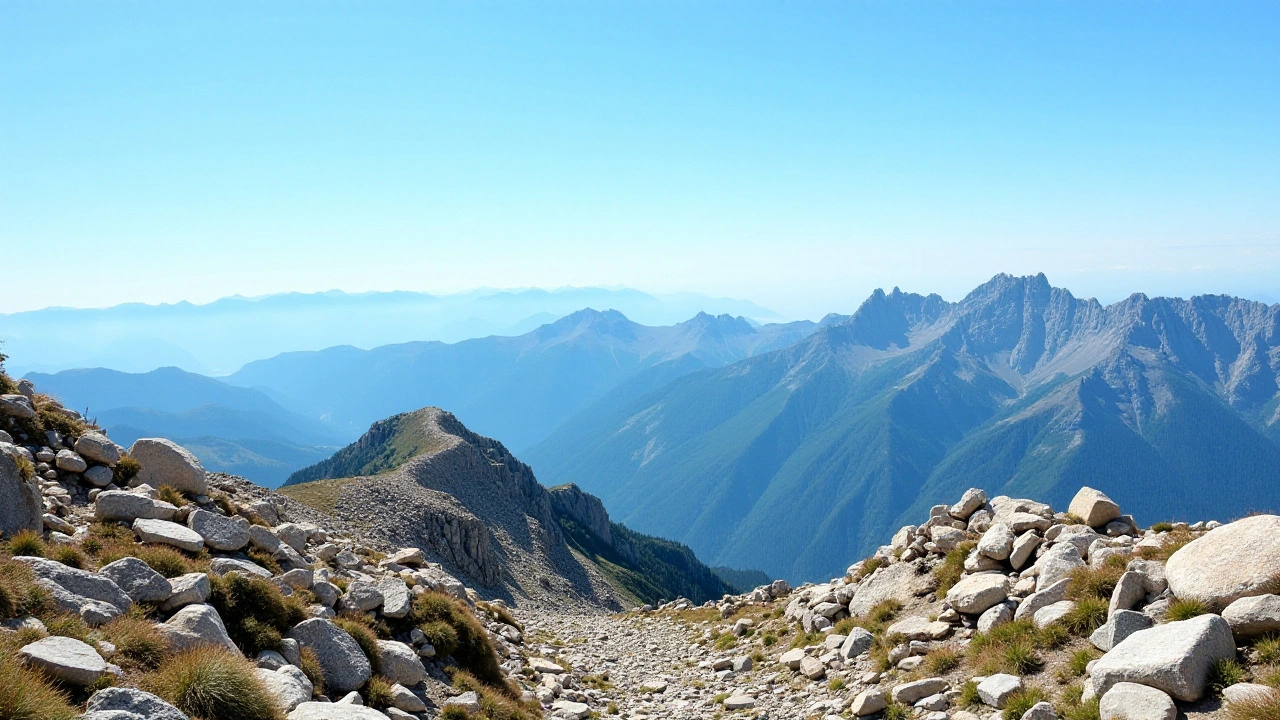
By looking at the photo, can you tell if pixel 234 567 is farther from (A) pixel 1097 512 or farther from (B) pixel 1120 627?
(A) pixel 1097 512

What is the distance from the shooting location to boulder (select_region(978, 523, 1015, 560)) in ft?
63.0

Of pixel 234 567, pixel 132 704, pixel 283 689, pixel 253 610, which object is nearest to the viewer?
pixel 132 704

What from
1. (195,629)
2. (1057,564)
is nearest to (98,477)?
(195,629)

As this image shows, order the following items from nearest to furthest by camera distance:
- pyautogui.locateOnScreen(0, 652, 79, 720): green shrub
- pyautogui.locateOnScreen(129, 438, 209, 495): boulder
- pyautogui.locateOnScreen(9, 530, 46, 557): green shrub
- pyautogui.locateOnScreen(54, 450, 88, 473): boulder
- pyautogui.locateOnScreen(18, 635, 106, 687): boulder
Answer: pyautogui.locateOnScreen(0, 652, 79, 720): green shrub < pyautogui.locateOnScreen(18, 635, 106, 687): boulder < pyautogui.locateOnScreen(9, 530, 46, 557): green shrub < pyautogui.locateOnScreen(54, 450, 88, 473): boulder < pyautogui.locateOnScreen(129, 438, 209, 495): boulder

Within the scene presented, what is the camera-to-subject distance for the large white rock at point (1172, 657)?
1094 centimetres

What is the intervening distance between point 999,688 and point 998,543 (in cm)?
715

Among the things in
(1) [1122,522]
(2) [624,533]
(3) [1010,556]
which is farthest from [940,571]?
(2) [624,533]

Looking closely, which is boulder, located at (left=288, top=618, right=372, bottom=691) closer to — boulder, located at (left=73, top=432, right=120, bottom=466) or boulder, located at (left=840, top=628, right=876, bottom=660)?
boulder, located at (left=73, top=432, right=120, bottom=466)

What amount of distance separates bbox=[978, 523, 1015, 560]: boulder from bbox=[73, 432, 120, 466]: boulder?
1021 inches

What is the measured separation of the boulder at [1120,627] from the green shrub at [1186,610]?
453mm

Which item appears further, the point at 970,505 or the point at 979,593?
the point at 970,505

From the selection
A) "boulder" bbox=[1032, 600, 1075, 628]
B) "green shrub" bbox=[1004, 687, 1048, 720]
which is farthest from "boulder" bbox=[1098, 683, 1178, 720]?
"boulder" bbox=[1032, 600, 1075, 628]

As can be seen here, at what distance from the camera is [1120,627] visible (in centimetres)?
1320

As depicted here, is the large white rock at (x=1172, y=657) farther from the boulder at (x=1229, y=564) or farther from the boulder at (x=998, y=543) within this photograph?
the boulder at (x=998, y=543)
